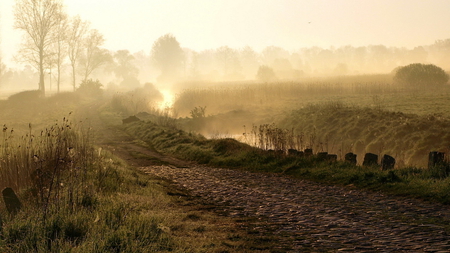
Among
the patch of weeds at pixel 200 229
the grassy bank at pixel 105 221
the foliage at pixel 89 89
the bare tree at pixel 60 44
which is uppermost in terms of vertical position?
the bare tree at pixel 60 44

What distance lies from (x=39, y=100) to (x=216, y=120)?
24.0 m

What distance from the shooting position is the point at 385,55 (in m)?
168

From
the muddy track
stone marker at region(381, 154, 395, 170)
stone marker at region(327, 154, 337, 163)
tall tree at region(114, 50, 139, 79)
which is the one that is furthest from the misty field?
tall tree at region(114, 50, 139, 79)

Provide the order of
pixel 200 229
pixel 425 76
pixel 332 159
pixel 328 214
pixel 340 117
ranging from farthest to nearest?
pixel 425 76 → pixel 340 117 → pixel 332 159 → pixel 328 214 → pixel 200 229

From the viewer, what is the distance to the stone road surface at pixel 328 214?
6.66 metres

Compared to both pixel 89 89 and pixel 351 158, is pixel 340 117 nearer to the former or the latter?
pixel 351 158

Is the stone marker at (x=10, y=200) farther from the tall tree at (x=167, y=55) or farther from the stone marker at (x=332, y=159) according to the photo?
the tall tree at (x=167, y=55)

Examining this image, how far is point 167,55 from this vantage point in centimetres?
11406

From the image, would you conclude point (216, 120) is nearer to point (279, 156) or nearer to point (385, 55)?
point (279, 156)

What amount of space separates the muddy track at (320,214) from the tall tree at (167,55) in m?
103

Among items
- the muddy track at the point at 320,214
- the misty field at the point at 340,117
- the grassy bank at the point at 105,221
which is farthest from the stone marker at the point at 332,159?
the grassy bank at the point at 105,221

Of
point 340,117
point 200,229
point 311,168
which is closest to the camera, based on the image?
point 200,229

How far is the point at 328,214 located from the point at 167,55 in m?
110

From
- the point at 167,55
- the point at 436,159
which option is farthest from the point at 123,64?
the point at 436,159
